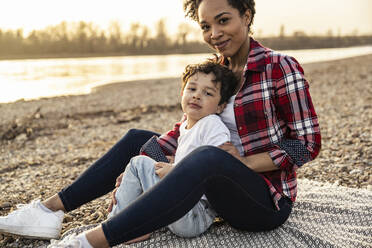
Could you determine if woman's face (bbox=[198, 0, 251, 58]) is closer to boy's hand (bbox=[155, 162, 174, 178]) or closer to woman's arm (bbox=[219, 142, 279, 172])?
woman's arm (bbox=[219, 142, 279, 172])

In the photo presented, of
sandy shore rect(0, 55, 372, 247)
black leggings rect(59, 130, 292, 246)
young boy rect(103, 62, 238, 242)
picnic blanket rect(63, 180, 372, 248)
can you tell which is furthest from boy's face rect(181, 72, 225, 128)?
sandy shore rect(0, 55, 372, 247)

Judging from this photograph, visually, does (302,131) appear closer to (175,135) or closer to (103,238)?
(175,135)

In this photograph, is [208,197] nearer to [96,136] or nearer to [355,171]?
[355,171]

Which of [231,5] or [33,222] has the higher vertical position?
[231,5]

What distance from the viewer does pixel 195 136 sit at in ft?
8.20

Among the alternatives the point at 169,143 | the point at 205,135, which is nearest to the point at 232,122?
the point at 205,135

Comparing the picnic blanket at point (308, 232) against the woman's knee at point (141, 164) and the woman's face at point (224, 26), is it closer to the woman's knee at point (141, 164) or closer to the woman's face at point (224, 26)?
the woman's knee at point (141, 164)

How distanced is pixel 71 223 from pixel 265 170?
6.13 feet

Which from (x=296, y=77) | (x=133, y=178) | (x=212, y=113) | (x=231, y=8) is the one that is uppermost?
(x=231, y=8)

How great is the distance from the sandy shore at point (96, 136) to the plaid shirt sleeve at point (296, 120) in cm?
178

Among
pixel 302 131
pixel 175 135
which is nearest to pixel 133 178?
pixel 175 135

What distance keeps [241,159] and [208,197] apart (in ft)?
1.09

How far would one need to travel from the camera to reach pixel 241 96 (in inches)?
97.3

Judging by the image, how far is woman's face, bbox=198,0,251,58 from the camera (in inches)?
98.5
